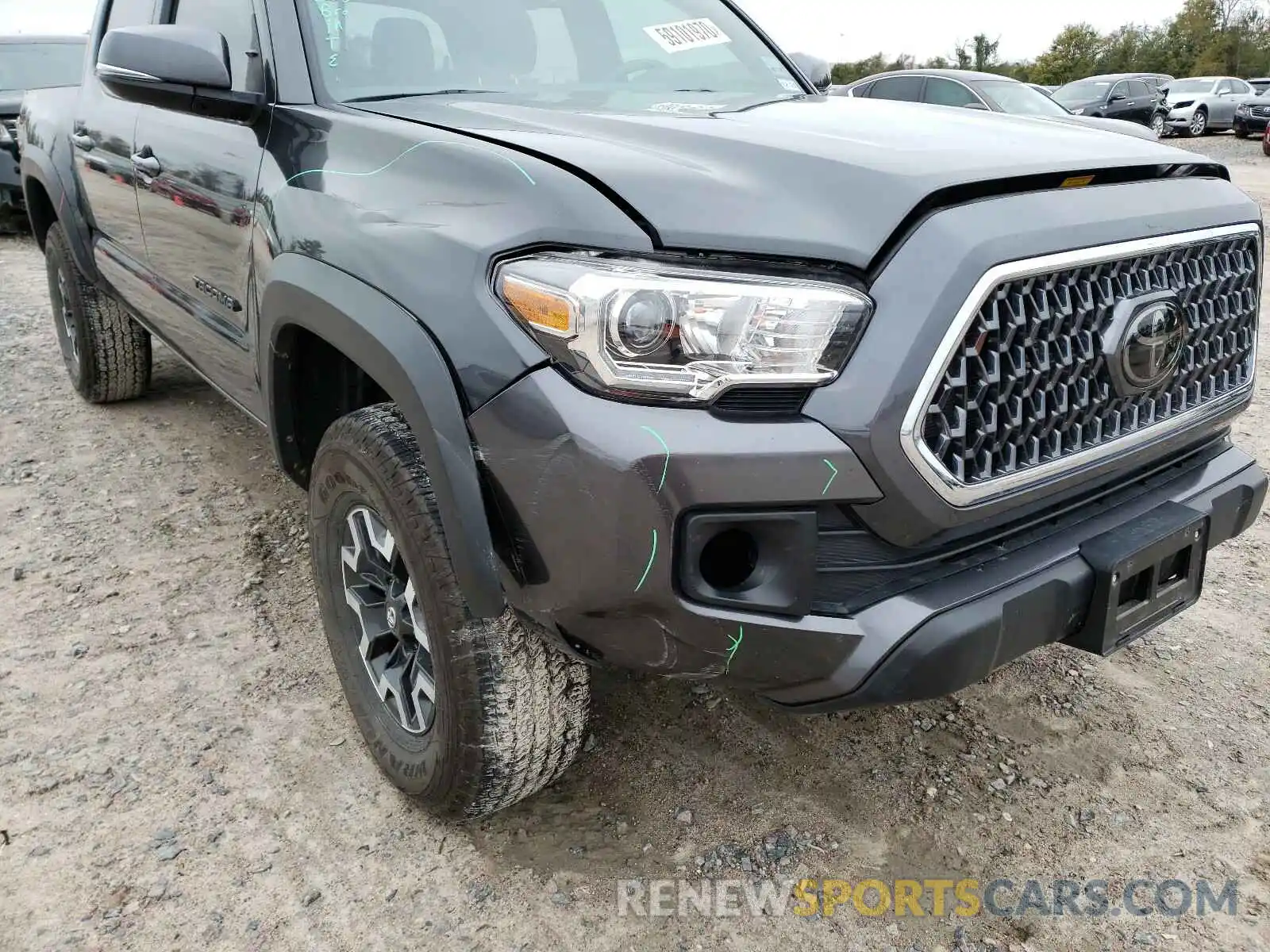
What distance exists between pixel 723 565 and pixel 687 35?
1.97 metres

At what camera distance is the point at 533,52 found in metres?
2.55

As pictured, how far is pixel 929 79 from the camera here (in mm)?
10227

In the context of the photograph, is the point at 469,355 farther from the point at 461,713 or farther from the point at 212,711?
the point at 212,711

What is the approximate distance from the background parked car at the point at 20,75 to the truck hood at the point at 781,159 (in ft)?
27.4

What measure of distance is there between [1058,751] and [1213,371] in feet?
3.05

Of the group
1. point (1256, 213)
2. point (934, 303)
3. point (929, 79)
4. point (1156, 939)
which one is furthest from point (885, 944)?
point (929, 79)

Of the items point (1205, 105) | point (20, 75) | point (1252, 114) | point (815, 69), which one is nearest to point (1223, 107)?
point (1205, 105)

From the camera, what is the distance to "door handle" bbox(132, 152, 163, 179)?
2.85 metres

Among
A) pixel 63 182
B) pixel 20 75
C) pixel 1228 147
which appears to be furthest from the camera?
pixel 1228 147

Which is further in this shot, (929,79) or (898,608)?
(929,79)

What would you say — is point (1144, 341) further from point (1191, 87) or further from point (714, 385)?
point (1191, 87)

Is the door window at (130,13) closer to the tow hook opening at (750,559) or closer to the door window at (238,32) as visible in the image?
the door window at (238,32)

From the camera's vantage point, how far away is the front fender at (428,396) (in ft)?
5.26

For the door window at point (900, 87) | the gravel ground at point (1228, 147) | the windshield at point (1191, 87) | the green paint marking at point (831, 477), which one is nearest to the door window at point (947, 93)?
the door window at point (900, 87)
